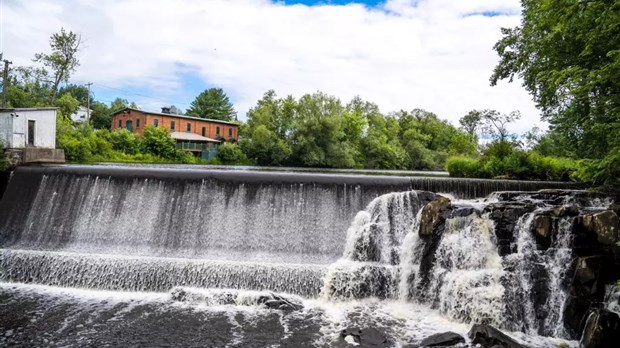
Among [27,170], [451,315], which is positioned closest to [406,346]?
[451,315]

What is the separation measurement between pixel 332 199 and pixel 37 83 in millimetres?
35156

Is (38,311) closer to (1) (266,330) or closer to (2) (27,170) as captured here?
(1) (266,330)

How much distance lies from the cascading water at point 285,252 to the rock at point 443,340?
0.29 metres

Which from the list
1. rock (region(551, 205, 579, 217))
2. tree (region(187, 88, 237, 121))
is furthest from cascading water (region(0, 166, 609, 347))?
tree (region(187, 88, 237, 121))

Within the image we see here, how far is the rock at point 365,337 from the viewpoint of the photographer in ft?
25.1

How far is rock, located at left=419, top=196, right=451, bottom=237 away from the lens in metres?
10.3

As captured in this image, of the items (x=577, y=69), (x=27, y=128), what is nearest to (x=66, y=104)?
(x=27, y=128)

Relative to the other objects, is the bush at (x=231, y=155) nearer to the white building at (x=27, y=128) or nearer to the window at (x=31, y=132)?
the white building at (x=27, y=128)

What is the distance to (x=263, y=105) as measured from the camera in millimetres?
38281

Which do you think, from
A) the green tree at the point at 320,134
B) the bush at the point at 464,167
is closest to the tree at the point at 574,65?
the bush at the point at 464,167

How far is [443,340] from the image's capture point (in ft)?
25.0

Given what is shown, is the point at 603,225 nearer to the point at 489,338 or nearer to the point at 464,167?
the point at 489,338

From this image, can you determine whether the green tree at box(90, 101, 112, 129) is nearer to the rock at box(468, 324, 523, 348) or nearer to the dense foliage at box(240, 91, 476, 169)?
the dense foliage at box(240, 91, 476, 169)

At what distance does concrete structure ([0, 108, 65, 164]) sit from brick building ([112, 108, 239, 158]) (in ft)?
65.7
